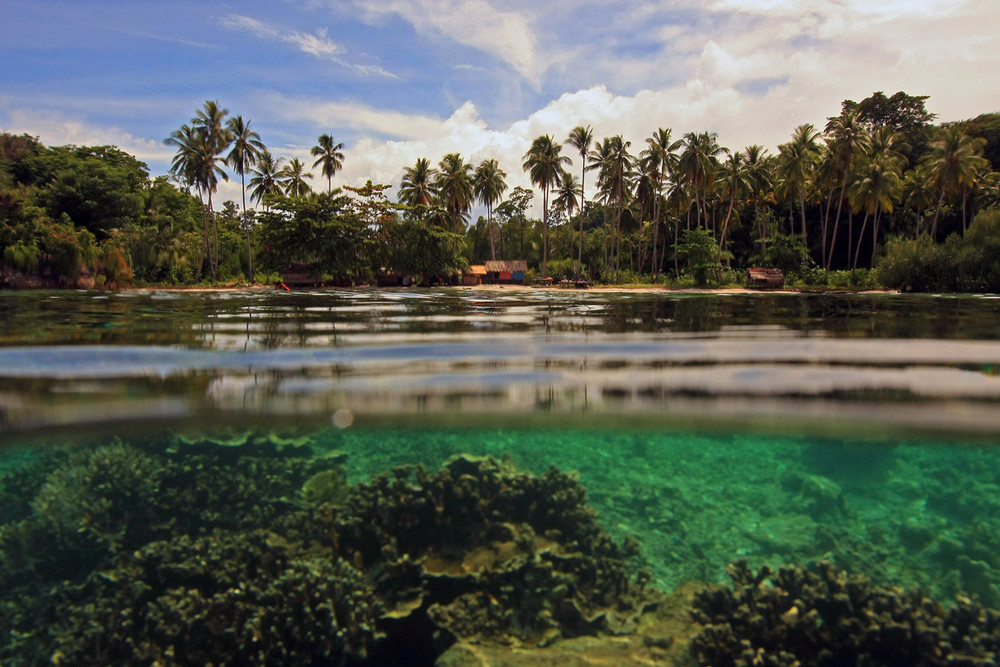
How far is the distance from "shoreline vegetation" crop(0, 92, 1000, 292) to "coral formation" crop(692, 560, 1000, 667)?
29738 mm

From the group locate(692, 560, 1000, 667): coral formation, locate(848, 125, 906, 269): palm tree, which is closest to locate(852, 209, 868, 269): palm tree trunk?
locate(848, 125, 906, 269): palm tree

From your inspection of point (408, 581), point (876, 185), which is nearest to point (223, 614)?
point (408, 581)

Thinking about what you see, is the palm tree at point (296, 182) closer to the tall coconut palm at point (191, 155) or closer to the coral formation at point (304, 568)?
the tall coconut palm at point (191, 155)

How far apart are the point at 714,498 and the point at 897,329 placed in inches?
208

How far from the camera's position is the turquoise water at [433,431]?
8.12m

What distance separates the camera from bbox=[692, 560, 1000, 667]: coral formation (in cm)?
633

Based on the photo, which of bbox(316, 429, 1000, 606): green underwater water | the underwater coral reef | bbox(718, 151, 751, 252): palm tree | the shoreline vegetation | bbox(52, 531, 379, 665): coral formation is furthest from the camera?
bbox(718, 151, 751, 252): palm tree

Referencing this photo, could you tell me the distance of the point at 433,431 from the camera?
1129 cm

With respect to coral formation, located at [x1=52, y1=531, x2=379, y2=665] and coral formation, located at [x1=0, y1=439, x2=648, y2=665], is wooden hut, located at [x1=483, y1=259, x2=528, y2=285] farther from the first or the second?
coral formation, located at [x1=52, y1=531, x2=379, y2=665]

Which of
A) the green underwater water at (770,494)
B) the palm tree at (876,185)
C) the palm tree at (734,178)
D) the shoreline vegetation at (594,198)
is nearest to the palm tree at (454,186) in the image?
the shoreline vegetation at (594,198)

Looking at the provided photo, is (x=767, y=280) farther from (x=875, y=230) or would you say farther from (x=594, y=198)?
(x=594, y=198)

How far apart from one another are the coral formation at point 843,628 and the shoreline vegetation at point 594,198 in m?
29.7

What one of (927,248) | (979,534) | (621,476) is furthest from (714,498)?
(927,248)

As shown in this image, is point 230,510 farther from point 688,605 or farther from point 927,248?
point 927,248
